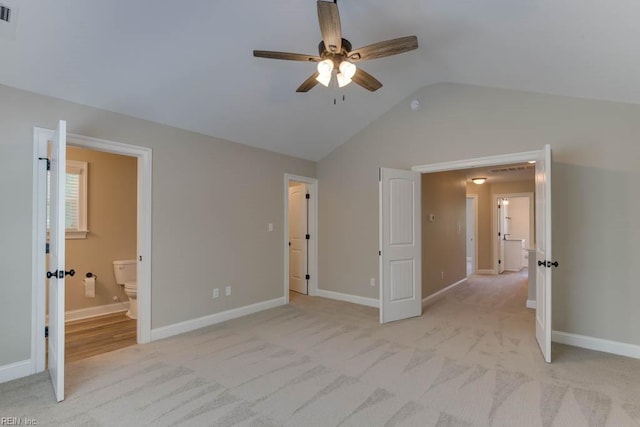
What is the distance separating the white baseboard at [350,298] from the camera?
4.90m

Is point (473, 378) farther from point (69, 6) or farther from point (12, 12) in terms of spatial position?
point (12, 12)

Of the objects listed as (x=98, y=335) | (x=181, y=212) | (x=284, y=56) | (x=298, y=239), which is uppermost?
(x=284, y=56)

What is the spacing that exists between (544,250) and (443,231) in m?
2.80

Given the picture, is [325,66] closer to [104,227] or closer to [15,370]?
[15,370]

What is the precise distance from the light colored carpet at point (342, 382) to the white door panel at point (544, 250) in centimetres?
24

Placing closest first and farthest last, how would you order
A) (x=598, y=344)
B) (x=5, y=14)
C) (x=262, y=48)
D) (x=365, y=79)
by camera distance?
(x=5, y=14) → (x=365, y=79) → (x=262, y=48) → (x=598, y=344)

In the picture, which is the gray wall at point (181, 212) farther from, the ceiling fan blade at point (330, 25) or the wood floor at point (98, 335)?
the ceiling fan blade at point (330, 25)

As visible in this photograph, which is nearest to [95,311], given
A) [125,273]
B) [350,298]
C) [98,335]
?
[125,273]

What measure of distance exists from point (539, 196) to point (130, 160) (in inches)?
218

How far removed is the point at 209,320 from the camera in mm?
Answer: 4020

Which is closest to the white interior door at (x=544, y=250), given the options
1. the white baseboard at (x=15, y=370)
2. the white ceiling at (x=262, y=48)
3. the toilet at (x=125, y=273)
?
the white ceiling at (x=262, y=48)

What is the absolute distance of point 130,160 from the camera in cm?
486

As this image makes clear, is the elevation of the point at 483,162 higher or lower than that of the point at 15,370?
higher

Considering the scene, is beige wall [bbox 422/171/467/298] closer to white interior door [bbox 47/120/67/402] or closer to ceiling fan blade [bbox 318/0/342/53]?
ceiling fan blade [bbox 318/0/342/53]
